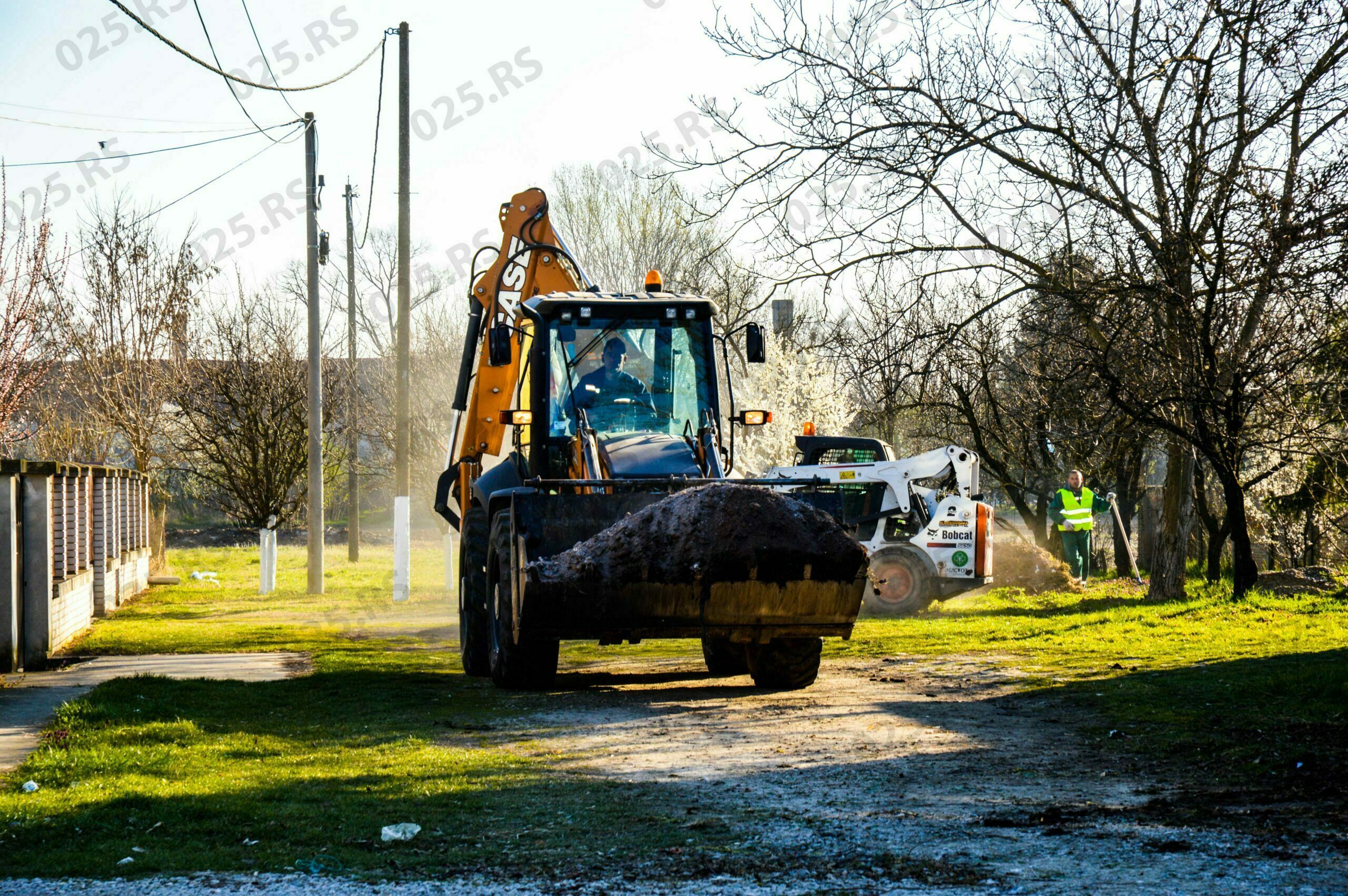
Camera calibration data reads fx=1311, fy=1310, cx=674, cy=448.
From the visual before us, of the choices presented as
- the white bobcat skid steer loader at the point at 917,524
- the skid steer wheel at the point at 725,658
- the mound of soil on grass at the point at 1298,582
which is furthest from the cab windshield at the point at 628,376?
the mound of soil on grass at the point at 1298,582

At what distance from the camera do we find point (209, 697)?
32.5 ft

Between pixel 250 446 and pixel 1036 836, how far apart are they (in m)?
27.2

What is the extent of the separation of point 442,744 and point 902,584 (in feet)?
37.5

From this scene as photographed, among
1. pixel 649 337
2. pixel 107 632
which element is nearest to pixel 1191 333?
pixel 649 337

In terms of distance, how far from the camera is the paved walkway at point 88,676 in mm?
8227

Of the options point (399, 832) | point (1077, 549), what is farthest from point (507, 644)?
point (1077, 549)

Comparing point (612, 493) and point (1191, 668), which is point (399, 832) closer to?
point (612, 493)

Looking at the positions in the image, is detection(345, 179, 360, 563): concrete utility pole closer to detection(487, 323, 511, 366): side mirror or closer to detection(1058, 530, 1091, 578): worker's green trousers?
detection(1058, 530, 1091, 578): worker's green trousers

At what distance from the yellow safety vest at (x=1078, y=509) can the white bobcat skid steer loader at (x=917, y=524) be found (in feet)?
Result: 13.2

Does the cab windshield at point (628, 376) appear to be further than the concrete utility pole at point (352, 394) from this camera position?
No

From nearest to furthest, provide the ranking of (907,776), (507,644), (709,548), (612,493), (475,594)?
(907,776) < (709,548) < (612,493) < (507,644) < (475,594)

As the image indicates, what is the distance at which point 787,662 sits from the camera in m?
10.3

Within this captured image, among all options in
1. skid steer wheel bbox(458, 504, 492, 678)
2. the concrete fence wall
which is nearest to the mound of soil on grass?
skid steer wheel bbox(458, 504, 492, 678)

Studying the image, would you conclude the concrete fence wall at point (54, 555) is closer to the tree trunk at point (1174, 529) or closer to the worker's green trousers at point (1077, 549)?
the tree trunk at point (1174, 529)
